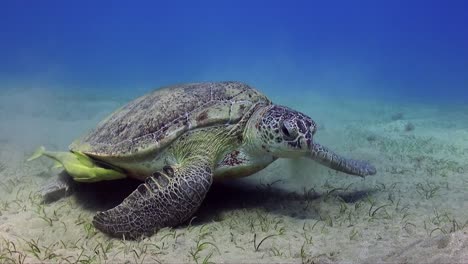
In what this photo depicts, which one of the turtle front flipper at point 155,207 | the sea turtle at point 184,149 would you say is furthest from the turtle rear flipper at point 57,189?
the turtle front flipper at point 155,207

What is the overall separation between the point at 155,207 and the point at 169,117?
1.34 meters

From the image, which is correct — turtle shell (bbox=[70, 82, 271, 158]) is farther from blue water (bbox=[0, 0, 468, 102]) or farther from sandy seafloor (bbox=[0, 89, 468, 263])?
blue water (bbox=[0, 0, 468, 102])

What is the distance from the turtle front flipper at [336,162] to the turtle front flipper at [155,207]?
178cm

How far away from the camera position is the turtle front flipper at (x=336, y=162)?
514cm

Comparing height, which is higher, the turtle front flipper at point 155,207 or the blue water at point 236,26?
the blue water at point 236,26

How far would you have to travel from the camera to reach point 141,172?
5.00 m

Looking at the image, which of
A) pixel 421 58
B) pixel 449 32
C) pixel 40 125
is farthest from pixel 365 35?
pixel 40 125

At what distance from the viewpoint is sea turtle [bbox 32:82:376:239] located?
4109 mm

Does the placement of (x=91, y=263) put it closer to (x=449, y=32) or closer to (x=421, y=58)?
(x=421, y=58)

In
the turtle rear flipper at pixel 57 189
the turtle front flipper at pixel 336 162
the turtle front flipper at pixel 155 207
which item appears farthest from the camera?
the turtle rear flipper at pixel 57 189

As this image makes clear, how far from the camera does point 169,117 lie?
4.89m

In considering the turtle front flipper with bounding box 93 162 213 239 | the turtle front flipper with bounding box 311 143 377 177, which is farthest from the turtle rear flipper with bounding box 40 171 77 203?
the turtle front flipper with bounding box 311 143 377 177

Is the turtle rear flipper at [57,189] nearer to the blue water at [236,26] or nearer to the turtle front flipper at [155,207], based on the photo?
the turtle front flipper at [155,207]

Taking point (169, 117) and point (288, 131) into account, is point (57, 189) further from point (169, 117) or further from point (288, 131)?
point (288, 131)
